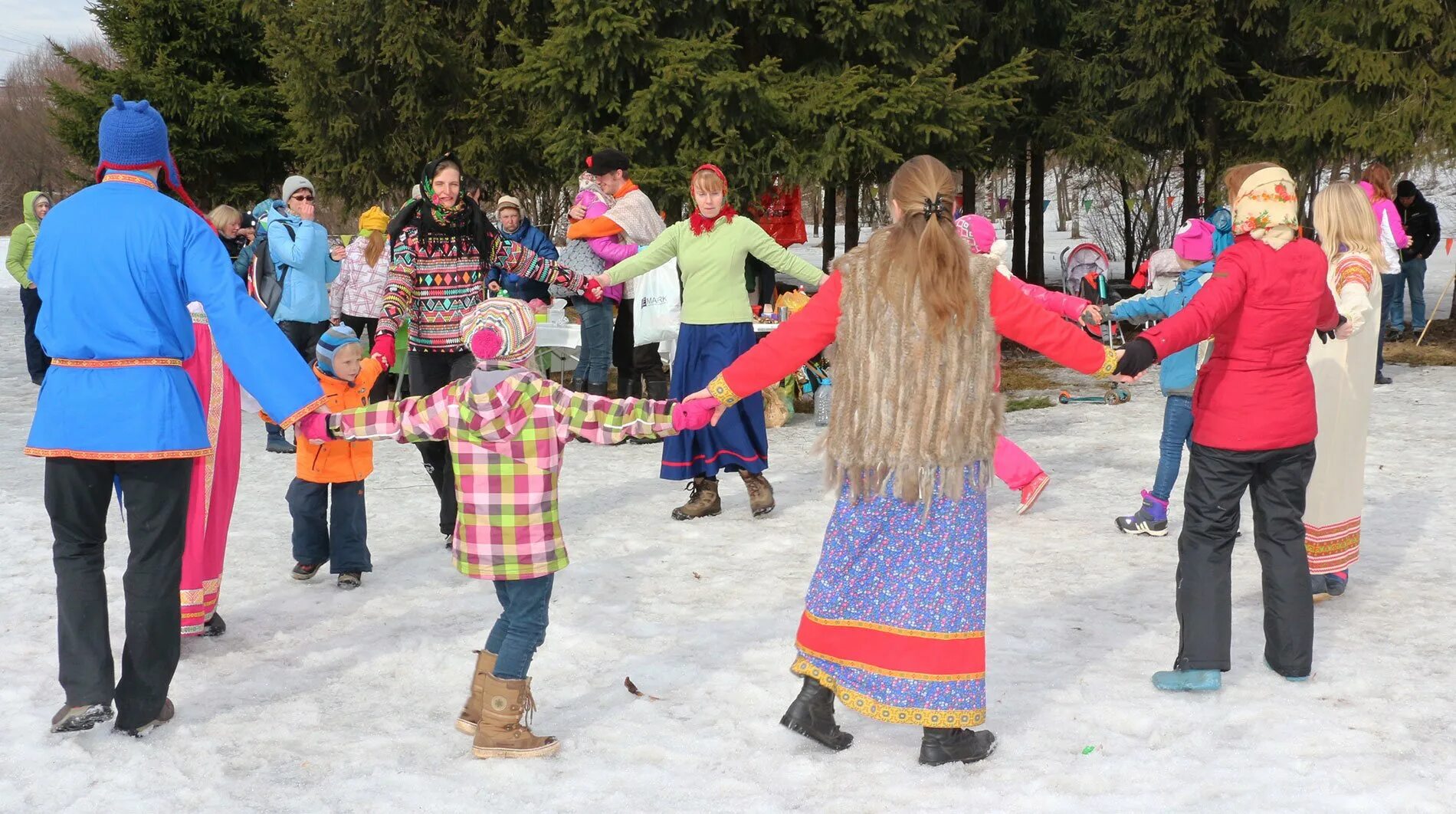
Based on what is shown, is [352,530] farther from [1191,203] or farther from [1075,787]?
[1191,203]

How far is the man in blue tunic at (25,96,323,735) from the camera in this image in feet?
13.2

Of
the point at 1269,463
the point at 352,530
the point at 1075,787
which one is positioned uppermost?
the point at 1269,463

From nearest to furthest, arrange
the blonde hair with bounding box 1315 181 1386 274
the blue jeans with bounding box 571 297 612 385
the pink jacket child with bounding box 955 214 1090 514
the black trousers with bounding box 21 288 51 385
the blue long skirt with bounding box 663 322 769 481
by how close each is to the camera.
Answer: the blonde hair with bounding box 1315 181 1386 274, the pink jacket child with bounding box 955 214 1090 514, the blue long skirt with bounding box 663 322 769 481, the blue jeans with bounding box 571 297 612 385, the black trousers with bounding box 21 288 51 385

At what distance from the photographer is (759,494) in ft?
24.5

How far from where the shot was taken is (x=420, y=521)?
7441 mm

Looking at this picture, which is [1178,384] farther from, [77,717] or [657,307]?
[77,717]

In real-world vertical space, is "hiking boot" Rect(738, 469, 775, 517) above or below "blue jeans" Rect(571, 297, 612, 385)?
below

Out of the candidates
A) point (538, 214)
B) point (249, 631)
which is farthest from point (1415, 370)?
point (538, 214)

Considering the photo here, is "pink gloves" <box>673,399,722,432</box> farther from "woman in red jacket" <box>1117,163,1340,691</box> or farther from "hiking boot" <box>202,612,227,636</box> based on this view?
"hiking boot" <box>202,612,227,636</box>

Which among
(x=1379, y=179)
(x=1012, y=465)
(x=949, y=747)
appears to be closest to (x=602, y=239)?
(x=1012, y=465)

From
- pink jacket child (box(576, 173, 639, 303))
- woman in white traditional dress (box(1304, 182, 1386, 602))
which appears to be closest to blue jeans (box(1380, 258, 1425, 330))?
pink jacket child (box(576, 173, 639, 303))

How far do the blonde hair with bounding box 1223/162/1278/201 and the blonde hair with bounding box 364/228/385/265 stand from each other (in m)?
7.41

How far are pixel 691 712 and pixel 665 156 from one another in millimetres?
9424

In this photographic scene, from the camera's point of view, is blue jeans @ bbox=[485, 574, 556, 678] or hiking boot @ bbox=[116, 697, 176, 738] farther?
hiking boot @ bbox=[116, 697, 176, 738]
